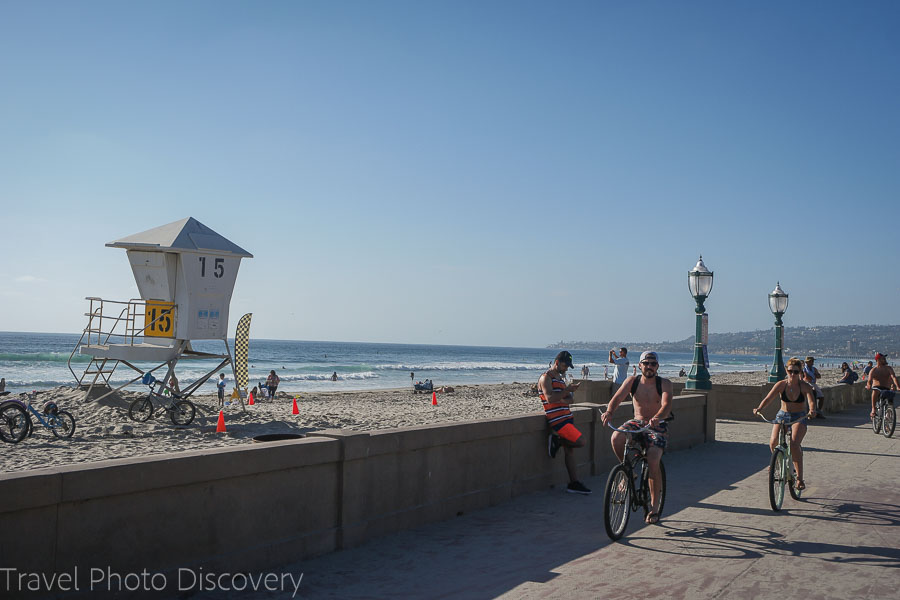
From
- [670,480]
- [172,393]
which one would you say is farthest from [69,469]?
[172,393]

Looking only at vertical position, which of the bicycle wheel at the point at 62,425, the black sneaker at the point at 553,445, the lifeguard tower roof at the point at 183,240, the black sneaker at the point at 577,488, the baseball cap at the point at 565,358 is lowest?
the bicycle wheel at the point at 62,425

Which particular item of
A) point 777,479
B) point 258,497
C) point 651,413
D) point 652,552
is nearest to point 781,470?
point 777,479

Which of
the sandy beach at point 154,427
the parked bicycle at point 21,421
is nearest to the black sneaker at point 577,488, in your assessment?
the sandy beach at point 154,427

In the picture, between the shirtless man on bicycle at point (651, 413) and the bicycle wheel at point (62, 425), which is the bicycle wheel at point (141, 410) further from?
the shirtless man on bicycle at point (651, 413)

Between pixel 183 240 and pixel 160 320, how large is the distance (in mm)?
2337

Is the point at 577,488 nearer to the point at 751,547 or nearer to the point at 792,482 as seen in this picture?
the point at 792,482

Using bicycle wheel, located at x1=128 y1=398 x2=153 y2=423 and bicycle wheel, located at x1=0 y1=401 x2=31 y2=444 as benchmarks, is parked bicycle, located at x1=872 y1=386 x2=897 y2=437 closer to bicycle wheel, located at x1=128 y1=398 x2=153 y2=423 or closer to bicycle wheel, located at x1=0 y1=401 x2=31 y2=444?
bicycle wheel, located at x1=128 y1=398 x2=153 y2=423

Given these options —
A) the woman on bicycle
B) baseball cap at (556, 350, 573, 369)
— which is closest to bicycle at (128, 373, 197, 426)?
baseball cap at (556, 350, 573, 369)

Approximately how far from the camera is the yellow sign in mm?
20484

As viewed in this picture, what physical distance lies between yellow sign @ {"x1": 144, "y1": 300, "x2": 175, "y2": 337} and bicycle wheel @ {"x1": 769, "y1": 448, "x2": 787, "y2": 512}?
16.8 m

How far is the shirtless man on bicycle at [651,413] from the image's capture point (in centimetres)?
727

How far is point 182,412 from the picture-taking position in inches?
789

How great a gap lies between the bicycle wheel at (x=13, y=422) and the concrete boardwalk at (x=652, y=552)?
12.6m

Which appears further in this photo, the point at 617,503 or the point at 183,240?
the point at 183,240
